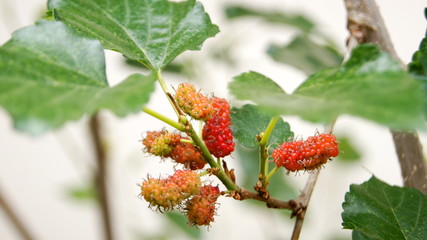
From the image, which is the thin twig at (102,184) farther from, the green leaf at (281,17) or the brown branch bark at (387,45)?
the brown branch bark at (387,45)

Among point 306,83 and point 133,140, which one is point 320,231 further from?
point 306,83

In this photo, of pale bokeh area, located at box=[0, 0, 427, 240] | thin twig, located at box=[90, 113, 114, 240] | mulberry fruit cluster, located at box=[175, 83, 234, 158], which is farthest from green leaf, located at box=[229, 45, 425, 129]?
pale bokeh area, located at box=[0, 0, 427, 240]

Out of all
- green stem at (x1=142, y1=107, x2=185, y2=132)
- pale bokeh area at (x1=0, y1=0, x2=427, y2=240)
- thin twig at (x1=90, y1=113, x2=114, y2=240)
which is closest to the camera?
green stem at (x1=142, y1=107, x2=185, y2=132)

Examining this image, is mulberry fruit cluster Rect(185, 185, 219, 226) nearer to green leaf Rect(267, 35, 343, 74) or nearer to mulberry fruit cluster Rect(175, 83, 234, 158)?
mulberry fruit cluster Rect(175, 83, 234, 158)

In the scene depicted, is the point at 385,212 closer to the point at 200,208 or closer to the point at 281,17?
the point at 200,208

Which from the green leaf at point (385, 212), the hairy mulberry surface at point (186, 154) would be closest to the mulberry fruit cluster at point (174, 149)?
the hairy mulberry surface at point (186, 154)
